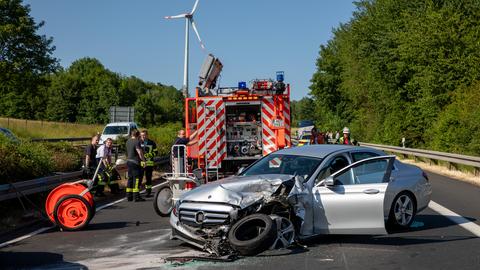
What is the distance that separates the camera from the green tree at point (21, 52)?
40594 mm

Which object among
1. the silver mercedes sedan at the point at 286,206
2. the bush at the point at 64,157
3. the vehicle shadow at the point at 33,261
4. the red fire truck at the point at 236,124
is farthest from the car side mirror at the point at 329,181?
the bush at the point at 64,157

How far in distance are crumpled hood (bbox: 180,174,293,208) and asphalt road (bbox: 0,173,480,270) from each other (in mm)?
732

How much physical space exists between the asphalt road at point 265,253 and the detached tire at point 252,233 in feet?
0.48

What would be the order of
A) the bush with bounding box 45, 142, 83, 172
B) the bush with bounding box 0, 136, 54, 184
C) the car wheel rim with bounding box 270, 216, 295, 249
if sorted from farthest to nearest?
the bush with bounding box 45, 142, 83, 172, the bush with bounding box 0, 136, 54, 184, the car wheel rim with bounding box 270, 216, 295, 249

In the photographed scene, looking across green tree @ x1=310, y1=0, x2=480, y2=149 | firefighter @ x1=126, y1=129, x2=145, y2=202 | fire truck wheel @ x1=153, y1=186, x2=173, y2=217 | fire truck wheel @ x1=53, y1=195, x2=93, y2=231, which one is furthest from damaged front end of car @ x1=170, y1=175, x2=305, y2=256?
green tree @ x1=310, y1=0, x2=480, y2=149

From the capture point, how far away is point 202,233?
7914 millimetres

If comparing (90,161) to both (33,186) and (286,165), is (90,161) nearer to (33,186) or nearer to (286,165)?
(33,186)

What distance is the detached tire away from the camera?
7492 mm

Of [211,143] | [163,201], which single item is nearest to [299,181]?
[163,201]

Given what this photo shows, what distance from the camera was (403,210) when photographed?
9.52 meters

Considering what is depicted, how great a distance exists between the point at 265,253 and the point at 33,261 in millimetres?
3016

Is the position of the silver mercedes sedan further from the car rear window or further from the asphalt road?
the car rear window

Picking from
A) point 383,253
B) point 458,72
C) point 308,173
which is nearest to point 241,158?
point 308,173

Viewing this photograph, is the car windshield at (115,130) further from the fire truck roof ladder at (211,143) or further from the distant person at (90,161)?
the fire truck roof ladder at (211,143)
